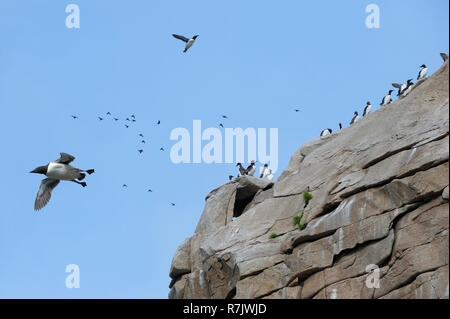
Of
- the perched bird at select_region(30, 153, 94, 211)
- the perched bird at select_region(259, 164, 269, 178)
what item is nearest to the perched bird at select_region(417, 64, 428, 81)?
the perched bird at select_region(259, 164, 269, 178)

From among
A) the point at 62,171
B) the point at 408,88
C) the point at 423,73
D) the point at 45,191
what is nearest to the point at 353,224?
the point at 62,171

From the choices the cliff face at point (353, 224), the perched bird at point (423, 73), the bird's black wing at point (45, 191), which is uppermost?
the perched bird at point (423, 73)

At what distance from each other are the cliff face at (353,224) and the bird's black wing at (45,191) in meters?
5.77

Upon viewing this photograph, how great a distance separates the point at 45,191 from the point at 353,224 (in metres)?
11.1

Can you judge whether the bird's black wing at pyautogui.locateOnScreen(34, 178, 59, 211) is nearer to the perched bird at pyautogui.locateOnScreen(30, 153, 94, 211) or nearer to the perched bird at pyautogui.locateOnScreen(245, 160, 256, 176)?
the perched bird at pyautogui.locateOnScreen(30, 153, 94, 211)

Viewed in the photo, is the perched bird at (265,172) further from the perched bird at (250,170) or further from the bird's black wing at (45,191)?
the bird's black wing at (45,191)

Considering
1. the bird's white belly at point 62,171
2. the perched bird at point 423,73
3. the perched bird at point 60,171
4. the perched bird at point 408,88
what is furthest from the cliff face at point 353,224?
the perched bird at point 423,73

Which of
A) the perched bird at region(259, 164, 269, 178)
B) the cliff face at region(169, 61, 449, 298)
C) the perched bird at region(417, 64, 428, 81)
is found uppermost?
the perched bird at region(417, 64, 428, 81)

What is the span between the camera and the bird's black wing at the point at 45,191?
3397 centimetres

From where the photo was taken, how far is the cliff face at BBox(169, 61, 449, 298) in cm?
2808

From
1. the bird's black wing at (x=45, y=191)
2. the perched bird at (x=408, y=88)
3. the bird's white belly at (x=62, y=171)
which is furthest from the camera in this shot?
the perched bird at (x=408, y=88)

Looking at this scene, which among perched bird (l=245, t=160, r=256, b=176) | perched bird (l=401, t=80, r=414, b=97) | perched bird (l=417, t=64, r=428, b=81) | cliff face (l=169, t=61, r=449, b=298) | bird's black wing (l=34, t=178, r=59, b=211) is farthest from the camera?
perched bird (l=245, t=160, r=256, b=176)

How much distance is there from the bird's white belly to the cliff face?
18.1 ft
